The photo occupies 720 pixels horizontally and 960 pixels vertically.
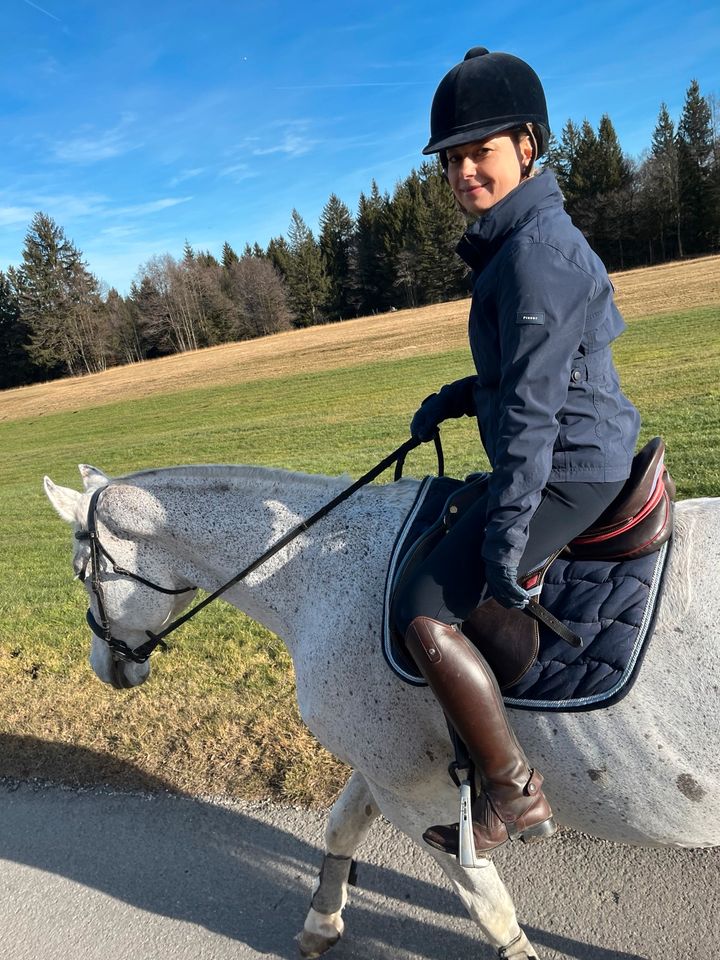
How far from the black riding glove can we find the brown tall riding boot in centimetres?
93

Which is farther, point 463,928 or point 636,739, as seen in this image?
point 463,928

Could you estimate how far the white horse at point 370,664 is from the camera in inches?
82.7

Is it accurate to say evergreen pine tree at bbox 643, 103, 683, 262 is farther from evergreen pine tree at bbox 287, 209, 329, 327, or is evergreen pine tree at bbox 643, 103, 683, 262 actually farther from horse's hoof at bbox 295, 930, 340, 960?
horse's hoof at bbox 295, 930, 340, 960

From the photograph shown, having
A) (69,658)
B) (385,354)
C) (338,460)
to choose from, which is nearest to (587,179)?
(385,354)

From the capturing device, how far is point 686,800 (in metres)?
2.10

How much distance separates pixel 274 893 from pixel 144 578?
184cm

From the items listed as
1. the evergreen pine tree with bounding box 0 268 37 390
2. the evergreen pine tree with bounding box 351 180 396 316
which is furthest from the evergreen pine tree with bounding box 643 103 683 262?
the evergreen pine tree with bounding box 0 268 37 390

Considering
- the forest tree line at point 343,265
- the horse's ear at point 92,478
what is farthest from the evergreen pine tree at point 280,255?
the horse's ear at point 92,478

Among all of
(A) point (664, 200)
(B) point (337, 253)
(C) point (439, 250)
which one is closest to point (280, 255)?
(B) point (337, 253)

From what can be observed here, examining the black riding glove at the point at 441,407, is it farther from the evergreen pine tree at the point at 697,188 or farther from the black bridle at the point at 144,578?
the evergreen pine tree at the point at 697,188

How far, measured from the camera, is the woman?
1882 mm

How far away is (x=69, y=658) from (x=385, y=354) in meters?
31.0

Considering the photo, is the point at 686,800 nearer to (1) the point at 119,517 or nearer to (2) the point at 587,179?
(1) the point at 119,517

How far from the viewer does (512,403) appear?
1.90m
